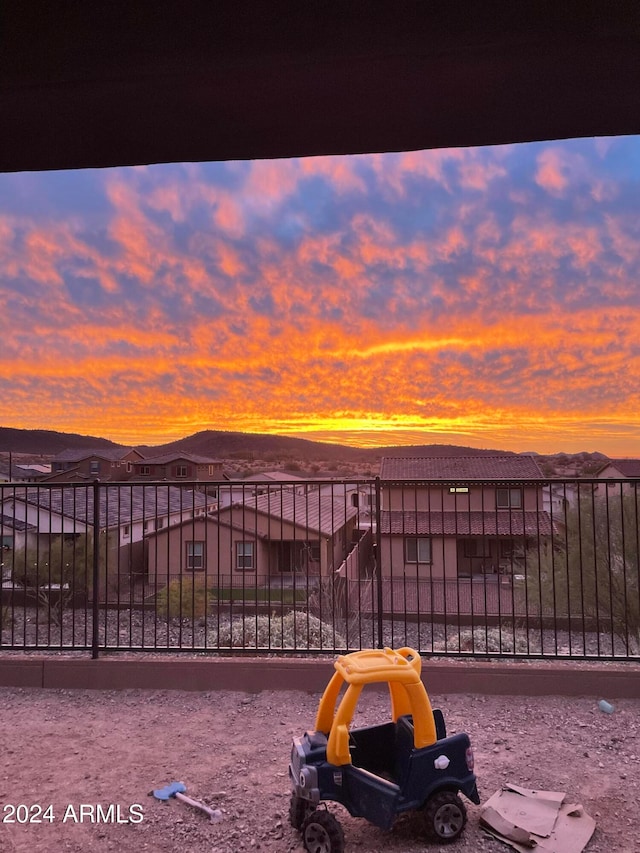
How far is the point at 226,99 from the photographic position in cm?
169

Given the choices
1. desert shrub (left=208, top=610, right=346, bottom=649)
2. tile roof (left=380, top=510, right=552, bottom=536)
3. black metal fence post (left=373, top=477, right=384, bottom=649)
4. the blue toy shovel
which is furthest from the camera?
tile roof (left=380, top=510, right=552, bottom=536)

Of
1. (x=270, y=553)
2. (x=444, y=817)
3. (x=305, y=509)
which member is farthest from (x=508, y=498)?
(x=444, y=817)

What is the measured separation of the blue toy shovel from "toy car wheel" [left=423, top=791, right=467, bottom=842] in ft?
2.70

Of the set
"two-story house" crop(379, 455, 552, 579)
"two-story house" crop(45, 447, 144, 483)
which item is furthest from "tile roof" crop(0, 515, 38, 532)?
"two-story house" crop(379, 455, 552, 579)

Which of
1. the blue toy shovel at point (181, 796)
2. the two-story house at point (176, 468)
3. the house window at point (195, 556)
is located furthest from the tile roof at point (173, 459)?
the blue toy shovel at point (181, 796)

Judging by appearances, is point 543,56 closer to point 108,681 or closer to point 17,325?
point 108,681

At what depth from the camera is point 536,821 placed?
2021mm

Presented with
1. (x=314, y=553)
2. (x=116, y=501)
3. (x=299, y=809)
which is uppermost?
(x=116, y=501)

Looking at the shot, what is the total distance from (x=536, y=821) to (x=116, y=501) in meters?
3.27

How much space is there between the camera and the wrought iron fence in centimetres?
379

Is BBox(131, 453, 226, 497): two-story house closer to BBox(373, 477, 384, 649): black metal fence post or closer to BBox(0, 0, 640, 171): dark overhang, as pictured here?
BBox(373, 477, 384, 649): black metal fence post

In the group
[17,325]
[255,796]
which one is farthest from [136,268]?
[255,796]

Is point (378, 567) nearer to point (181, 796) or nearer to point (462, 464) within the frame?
point (181, 796)

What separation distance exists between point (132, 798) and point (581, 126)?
10.3 feet
